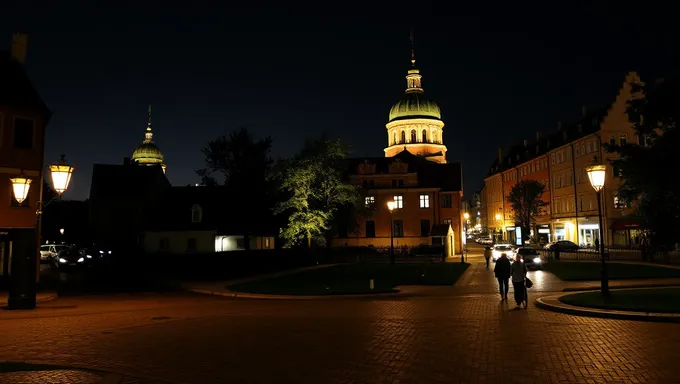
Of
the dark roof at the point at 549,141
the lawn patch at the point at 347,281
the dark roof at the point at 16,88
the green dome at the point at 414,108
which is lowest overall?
the lawn patch at the point at 347,281

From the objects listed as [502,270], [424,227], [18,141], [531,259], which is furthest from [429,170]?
[18,141]

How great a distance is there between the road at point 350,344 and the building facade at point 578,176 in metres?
43.4

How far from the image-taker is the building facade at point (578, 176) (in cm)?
6656

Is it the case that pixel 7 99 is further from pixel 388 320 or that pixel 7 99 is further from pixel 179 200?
pixel 179 200

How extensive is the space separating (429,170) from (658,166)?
50.9 metres

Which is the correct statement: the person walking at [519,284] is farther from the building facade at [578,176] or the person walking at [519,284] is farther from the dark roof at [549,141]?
the dark roof at [549,141]

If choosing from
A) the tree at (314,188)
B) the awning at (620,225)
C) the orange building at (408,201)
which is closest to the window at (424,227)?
the orange building at (408,201)

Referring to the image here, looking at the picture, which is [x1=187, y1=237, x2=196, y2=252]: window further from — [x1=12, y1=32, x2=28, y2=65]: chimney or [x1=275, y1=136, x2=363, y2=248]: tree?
[x1=12, y1=32, x2=28, y2=65]: chimney

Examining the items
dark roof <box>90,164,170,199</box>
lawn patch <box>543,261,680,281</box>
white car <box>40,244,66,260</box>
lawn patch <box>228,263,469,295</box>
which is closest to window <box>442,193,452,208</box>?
lawn patch <box>228,263,469,295</box>

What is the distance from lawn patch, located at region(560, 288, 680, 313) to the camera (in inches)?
628

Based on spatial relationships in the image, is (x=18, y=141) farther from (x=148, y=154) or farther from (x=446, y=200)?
(x=148, y=154)

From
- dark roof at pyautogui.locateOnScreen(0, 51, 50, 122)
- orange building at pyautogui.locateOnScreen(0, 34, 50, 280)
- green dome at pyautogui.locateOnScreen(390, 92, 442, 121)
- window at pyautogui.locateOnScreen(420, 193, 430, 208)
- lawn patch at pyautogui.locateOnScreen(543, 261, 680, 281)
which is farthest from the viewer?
green dome at pyautogui.locateOnScreen(390, 92, 442, 121)

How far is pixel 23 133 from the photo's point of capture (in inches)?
952

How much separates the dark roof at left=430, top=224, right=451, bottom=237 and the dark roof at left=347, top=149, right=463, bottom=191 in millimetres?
5337
